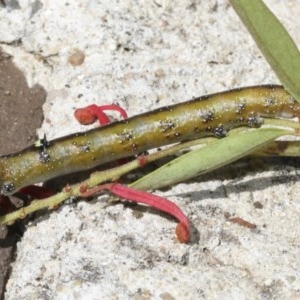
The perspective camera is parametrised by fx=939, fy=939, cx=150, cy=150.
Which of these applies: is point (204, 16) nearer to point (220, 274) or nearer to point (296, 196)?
point (296, 196)

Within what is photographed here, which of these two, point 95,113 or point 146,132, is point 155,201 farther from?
point 95,113

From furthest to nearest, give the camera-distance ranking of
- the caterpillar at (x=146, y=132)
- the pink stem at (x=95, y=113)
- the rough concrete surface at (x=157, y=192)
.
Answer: the pink stem at (x=95, y=113) < the caterpillar at (x=146, y=132) < the rough concrete surface at (x=157, y=192)

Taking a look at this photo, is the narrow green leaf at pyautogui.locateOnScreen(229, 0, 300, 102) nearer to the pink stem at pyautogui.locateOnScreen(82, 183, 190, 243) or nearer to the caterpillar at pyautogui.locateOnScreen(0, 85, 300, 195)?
the caterpillar at pyautogui.locateOnScreen(0, 85, 300, 195)

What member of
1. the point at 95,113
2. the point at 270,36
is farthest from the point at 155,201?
the point at 270,36

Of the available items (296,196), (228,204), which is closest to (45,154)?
(228,204)

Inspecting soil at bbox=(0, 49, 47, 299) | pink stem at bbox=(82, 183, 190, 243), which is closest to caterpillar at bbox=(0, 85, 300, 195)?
pink stem at bbox=(82, 183, 190, 243)

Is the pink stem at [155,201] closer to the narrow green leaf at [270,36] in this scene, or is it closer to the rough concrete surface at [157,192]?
the rough concrete surface at [157,192]

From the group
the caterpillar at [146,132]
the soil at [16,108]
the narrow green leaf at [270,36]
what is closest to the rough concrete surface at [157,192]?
the soil at [16,108]
